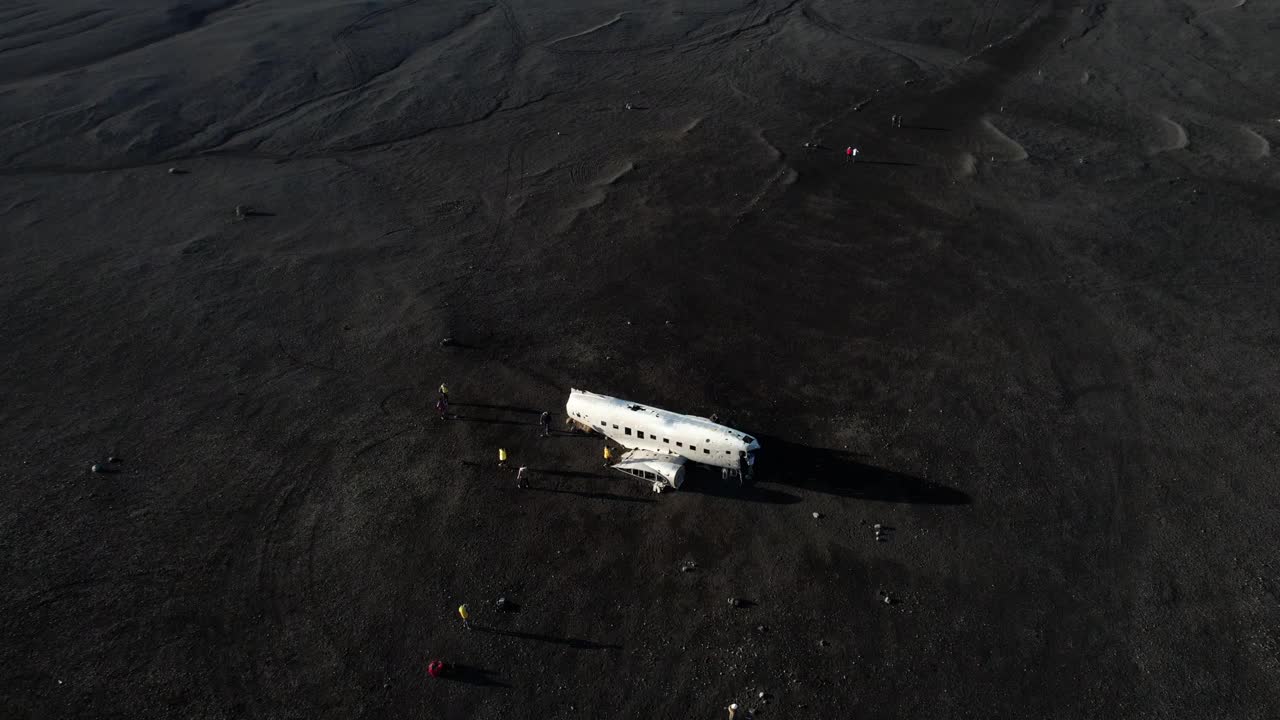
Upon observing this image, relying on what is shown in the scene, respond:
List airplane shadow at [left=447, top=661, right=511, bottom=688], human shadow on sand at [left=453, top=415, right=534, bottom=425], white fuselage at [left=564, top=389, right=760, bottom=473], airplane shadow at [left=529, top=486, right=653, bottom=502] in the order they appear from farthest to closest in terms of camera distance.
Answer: human shadow on sand at [left=453, top=415, right=534, bottom=425]
airplane shadow at [left=529, top=486, right=653, bottom=502]
white fuselage at [left=564, top=389, right=760, bottom=473]
airplane shadow at [left=447, top=661, right=511, bottom=688]

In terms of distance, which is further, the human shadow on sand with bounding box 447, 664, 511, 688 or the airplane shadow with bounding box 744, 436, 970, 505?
the airplane shadow with bounding box 744, 436, 970, 505

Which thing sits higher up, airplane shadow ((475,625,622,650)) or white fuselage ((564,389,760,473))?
white fuselage ((564,389,760,473))

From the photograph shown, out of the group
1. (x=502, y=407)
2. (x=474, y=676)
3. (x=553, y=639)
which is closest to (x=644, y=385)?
(x=502, y=407)

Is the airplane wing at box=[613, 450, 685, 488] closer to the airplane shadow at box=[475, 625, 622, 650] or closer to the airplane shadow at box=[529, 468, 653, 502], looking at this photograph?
the airplane shadow at box=[529, 468, 653, 502]

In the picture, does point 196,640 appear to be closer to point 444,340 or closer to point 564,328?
point 444,340

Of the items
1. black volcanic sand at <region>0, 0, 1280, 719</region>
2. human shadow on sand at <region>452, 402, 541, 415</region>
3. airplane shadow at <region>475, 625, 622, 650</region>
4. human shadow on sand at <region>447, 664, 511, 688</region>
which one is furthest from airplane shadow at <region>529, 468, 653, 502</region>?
human shadow on sand at <region>447, 664, 511, 688</region>

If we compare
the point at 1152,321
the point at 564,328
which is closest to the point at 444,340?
the point at 564,328

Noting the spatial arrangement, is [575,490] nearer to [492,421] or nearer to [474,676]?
[492,421]

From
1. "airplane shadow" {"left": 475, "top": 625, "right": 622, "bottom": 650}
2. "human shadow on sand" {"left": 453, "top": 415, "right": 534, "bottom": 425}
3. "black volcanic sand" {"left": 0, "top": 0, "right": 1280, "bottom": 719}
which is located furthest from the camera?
"human shadow on sand" {"left": 453, "top": 415, "right": 534, "bottom": 425}
